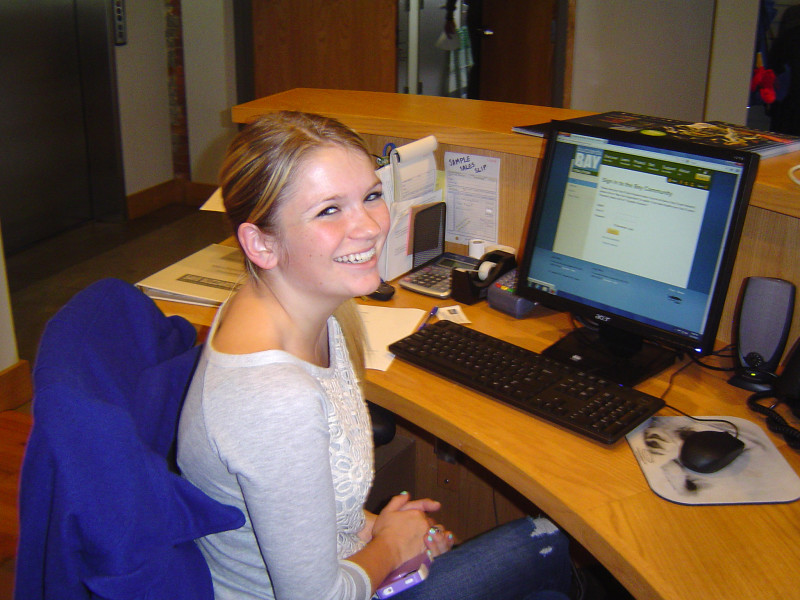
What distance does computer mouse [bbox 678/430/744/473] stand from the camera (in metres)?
1.15

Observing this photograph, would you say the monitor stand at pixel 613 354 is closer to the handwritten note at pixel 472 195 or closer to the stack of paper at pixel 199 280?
the handwritten note at pixel 472 195

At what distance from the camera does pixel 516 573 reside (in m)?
1.29

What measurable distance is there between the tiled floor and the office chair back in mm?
2389

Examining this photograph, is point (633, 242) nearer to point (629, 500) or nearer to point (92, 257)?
point (629, 500)

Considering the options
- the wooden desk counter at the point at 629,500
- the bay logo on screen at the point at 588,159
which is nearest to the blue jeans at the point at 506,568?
the wooden desk counter at the point at 629,500

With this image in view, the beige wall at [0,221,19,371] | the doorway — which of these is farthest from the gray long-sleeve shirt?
the doorway

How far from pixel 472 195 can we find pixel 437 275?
257 mm

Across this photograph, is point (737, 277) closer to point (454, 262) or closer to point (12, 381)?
point (454, 262)

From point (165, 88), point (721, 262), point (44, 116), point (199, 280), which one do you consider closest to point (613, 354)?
point (721, 262)

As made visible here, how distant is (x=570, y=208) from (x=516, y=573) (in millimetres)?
716

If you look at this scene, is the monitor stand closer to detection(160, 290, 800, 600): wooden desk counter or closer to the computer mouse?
detection(160, 290, 800, 600): wooden desk counter

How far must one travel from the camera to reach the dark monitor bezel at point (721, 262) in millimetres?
1276

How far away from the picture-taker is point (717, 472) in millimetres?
1164

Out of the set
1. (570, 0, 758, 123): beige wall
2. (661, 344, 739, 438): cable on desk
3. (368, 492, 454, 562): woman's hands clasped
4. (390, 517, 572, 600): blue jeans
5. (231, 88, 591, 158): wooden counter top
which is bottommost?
(390, 517, 572, 600): blue jeans
